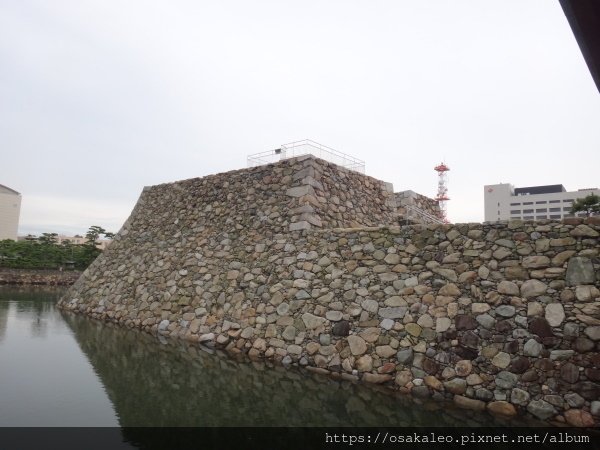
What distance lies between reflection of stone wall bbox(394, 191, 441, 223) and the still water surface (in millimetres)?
7758

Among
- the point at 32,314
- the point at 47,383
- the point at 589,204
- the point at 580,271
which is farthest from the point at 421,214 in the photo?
the point at 32,314

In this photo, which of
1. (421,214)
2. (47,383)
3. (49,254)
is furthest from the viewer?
(49,254)

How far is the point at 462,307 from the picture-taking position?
6387 millimetres

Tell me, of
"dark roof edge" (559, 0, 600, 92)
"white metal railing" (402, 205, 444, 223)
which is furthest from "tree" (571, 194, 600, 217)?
"dark roof edge" (559, 0, 600, 92)

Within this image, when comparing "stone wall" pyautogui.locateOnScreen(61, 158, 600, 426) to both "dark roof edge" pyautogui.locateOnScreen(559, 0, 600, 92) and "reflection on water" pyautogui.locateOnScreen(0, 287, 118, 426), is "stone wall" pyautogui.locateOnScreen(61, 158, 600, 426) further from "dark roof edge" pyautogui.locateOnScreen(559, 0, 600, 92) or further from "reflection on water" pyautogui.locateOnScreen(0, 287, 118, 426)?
"dark roof edge" pyautogui.locateOnScreen(559, 0, 600, 92)

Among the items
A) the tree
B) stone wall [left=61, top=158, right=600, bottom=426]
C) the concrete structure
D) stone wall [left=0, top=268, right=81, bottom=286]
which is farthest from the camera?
the concrete structure

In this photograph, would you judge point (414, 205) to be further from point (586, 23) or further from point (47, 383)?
point (586, 23)

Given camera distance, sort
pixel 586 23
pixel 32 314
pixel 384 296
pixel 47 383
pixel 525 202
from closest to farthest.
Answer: pixel 586 23 → pixel 47 383 → pixel 384 296 → pixel 32 314 → pixel 525 202

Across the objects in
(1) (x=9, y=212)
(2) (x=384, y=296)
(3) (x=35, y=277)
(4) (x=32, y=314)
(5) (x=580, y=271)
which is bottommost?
(4) (x=32, y=314)

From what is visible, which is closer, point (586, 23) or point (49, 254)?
point (586, 23)

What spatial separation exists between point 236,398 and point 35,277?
29523 millimetres

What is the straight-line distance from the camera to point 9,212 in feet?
211

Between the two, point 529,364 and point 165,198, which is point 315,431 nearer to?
point 529,364

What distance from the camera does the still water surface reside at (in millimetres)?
4961
